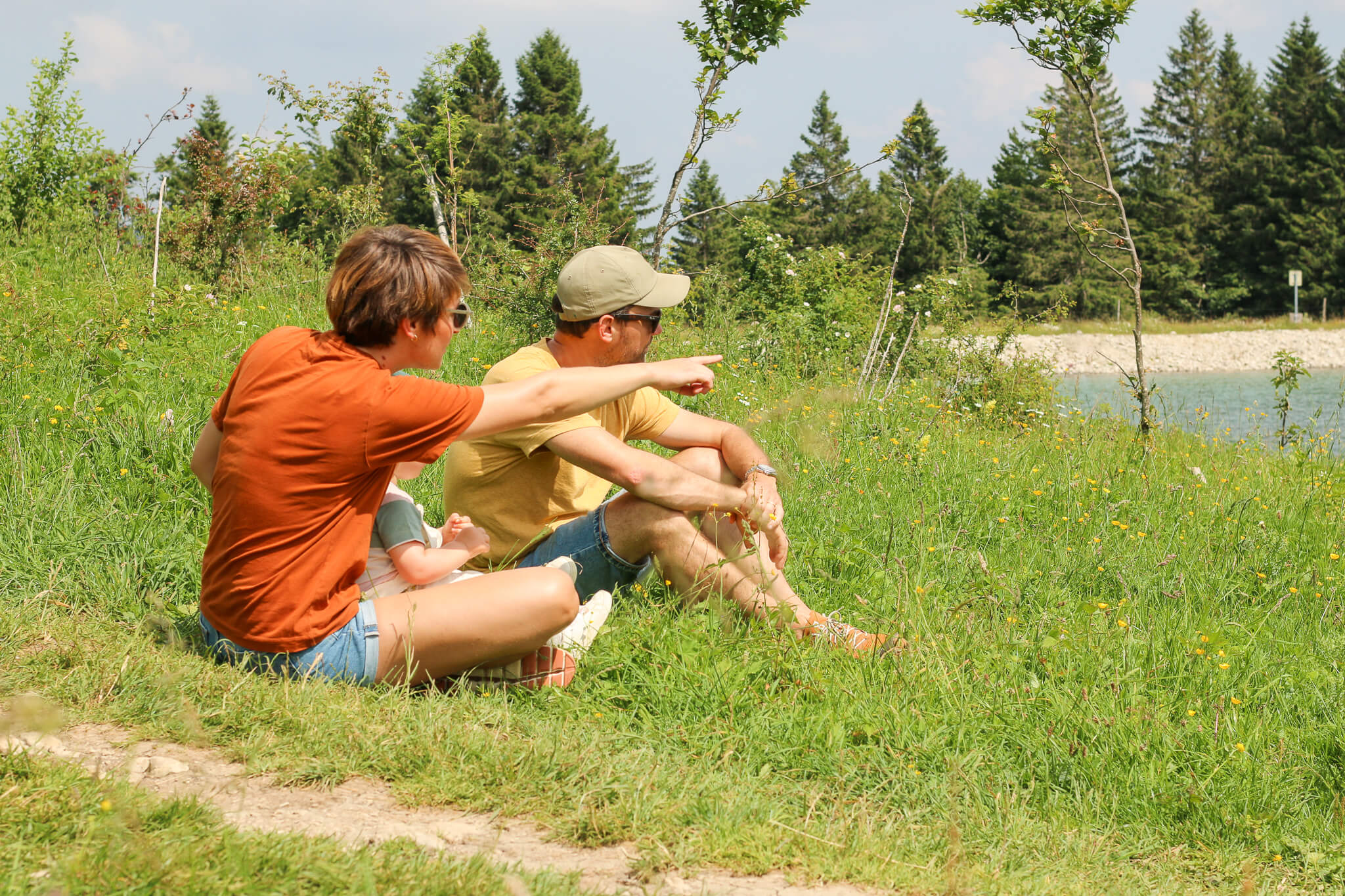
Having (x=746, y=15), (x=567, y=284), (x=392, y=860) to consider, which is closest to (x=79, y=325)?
(x=567, y=284)

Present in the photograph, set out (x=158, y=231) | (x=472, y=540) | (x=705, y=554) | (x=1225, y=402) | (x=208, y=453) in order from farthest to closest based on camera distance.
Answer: (x=1225, y=402), (x=158, y=231), (x=705, y=554), (x=472, y=540), (x=208, y=453)

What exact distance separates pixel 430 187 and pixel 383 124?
137 cm

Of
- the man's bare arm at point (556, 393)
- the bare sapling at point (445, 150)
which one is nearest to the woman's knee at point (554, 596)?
the man's bare arm at point (556, 393)

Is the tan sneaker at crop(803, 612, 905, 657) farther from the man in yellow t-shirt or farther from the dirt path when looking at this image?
the dirt path

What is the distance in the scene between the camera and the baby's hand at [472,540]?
3.02 meters

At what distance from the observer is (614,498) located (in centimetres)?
336

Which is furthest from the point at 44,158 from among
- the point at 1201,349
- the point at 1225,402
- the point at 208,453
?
the point at 1201,349

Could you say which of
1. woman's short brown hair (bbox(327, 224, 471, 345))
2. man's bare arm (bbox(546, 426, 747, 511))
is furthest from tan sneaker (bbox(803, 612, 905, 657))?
woman's short brown hair (bbox(327, 224, 471, 345))

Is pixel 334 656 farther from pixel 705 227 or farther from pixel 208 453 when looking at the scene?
pixel 705 227

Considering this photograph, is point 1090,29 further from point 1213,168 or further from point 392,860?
point 1213,168

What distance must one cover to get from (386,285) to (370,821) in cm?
127

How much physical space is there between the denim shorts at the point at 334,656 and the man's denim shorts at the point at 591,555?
2.43 feet

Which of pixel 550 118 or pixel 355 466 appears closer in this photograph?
pixel 355 466

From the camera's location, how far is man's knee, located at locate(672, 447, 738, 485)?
3.62 m
